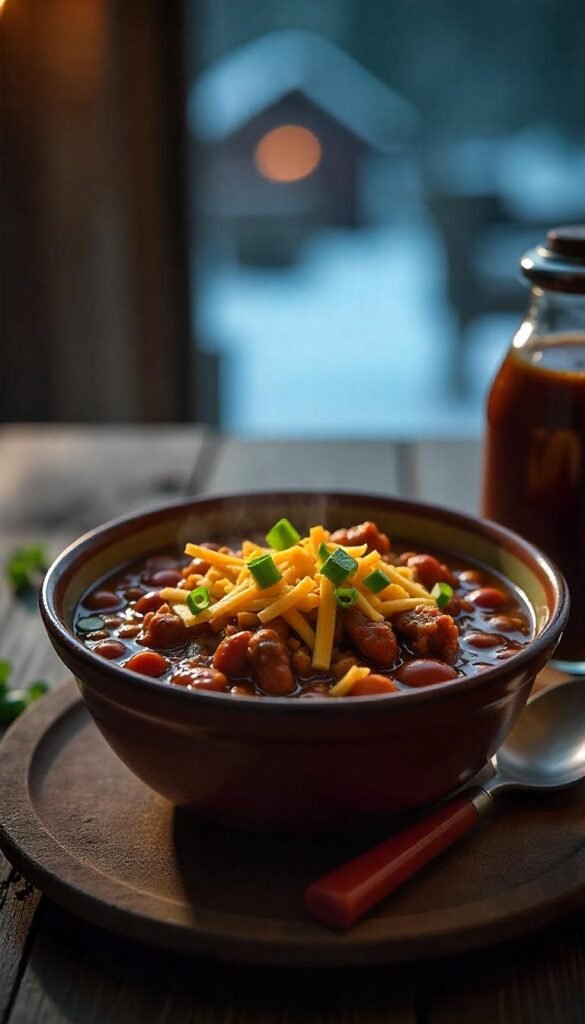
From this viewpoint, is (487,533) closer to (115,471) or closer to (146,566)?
(146,566)

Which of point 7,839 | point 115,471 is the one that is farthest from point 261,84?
point 7,839

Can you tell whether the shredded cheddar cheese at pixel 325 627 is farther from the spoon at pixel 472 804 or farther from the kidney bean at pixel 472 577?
the kidney bean at pixel 472 577

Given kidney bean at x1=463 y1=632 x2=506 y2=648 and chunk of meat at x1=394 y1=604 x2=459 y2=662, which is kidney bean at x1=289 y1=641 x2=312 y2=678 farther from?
kidney bean at x1=463 y1=632 x2=506 y2=648

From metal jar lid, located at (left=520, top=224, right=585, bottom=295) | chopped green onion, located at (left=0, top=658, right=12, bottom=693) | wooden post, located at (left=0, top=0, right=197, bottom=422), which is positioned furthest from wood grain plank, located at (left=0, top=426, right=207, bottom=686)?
wooden post, located at (left=0, top=0, right=197, bottom=422)

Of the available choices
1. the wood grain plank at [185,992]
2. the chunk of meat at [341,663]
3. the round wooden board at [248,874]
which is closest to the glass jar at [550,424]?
the round wooden board at [248,874]

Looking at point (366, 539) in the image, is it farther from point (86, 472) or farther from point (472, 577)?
point (86, 472)

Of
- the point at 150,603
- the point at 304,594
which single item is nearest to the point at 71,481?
the point at 150,603

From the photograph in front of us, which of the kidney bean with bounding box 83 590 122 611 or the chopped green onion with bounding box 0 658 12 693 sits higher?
the kidney bean with bounding box 83 590 122 611
